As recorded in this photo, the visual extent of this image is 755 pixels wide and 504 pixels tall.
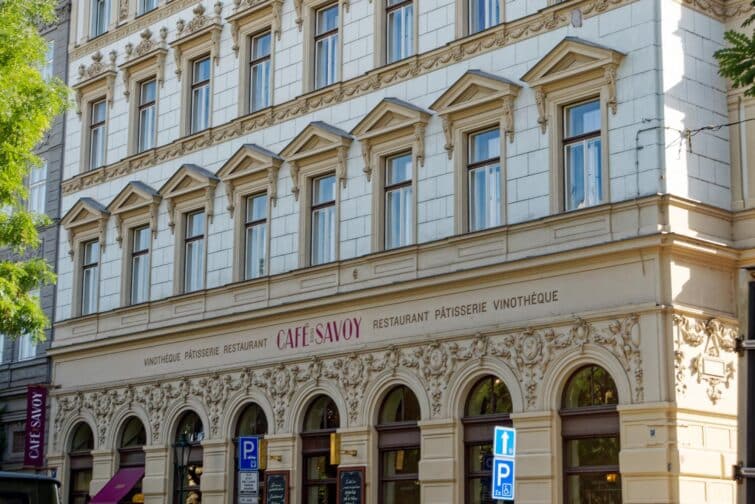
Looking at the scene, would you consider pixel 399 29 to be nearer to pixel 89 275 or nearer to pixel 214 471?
pixel 214 471

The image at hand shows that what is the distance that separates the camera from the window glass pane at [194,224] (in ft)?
106

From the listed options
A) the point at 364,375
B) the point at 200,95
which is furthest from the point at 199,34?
the point at 364,375

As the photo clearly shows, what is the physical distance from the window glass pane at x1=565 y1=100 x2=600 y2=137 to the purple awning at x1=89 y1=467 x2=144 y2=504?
14.8 metres

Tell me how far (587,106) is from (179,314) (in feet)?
42.4

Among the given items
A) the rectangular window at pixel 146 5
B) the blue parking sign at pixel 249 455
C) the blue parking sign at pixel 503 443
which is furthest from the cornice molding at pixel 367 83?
the blue parking sign at pixel 503 443

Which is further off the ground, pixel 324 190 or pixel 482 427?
pixel 324 190

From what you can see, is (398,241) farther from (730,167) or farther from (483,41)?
(730,167)

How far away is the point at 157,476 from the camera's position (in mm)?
31766

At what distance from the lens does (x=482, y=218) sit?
25.5 metres

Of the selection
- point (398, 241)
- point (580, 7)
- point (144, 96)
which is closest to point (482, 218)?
point (398, 241)

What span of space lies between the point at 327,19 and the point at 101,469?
1308 cm

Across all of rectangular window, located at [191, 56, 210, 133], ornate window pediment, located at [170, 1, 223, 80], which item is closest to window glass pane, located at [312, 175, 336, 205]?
rectangular window, located at [191, 56, 210, 133]

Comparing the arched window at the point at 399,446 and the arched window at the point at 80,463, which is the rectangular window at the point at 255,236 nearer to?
the arched window at the point at 399,446

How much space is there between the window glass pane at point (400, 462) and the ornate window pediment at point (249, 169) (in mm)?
6984
